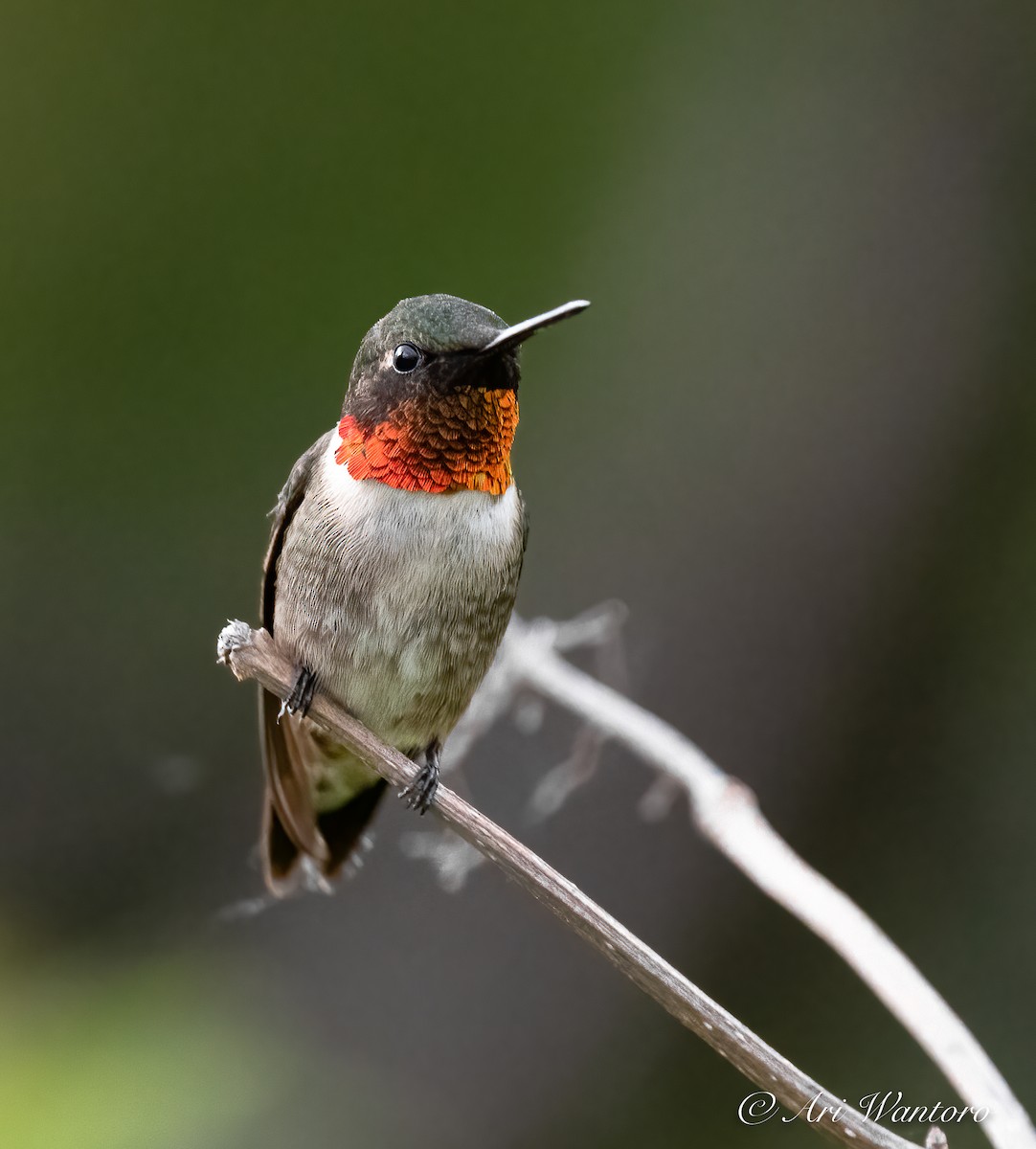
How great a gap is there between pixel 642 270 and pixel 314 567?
140 cm

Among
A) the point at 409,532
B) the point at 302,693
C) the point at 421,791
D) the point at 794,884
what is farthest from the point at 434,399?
the point at 794,884

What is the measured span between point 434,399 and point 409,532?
0.70ft

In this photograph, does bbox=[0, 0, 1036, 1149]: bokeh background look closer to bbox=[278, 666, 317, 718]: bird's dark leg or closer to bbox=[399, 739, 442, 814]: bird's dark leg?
bbox=[399, 739, 442, 814]: bird's dark leg

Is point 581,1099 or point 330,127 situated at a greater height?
point 330,127

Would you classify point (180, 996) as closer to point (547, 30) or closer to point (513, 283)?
point (513, 283)

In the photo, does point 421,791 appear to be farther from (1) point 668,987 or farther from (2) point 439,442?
(1) point 668,987

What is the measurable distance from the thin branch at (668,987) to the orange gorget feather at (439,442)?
46 centimetres

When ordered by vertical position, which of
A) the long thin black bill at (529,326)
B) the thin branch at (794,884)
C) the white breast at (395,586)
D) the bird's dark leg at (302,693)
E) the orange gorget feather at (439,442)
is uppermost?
the long thin black bill at (529,326)

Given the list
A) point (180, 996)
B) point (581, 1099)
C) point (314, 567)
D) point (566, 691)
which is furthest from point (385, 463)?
point (581, 1099)

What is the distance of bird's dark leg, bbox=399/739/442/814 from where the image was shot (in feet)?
6.30

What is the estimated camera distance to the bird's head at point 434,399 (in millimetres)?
1614

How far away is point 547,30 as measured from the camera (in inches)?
110

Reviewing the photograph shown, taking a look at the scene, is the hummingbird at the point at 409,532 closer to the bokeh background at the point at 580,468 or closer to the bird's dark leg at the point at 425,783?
the bird's dark leg at the point at 425,783

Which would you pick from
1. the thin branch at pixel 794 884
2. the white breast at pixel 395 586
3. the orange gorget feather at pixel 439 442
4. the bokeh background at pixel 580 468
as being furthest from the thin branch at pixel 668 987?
the bokeh background at pixel 580 468
